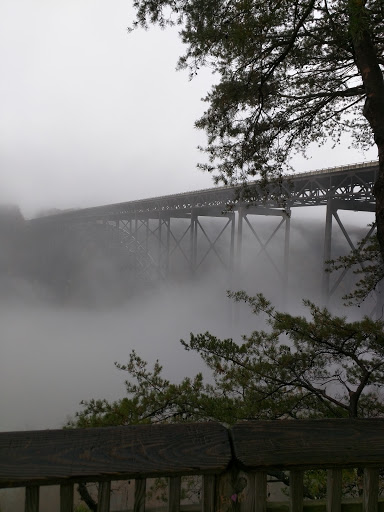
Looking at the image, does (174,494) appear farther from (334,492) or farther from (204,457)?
(334,492)

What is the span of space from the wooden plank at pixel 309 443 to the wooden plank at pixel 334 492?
0.21 ft

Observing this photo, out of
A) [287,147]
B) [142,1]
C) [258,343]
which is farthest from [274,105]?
[258,343]

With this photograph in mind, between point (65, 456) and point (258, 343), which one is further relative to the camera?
point (258, 343)

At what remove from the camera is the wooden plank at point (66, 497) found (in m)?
1.17

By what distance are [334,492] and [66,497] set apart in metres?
0.91

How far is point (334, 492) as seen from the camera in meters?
1.30

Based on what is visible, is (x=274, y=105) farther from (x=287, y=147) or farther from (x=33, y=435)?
(x=33, y=435)

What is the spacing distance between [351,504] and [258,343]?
11.5ft

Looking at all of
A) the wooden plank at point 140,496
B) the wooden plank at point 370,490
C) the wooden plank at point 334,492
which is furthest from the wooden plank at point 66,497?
the wooden plank at point 370,490

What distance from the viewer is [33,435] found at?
1.17 metres

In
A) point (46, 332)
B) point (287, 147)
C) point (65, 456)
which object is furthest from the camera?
Result: point (46, 332)

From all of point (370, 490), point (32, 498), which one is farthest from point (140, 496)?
point (370, 490)

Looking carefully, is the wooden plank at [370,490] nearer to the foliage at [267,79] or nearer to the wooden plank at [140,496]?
the wooden plank at [140,496]

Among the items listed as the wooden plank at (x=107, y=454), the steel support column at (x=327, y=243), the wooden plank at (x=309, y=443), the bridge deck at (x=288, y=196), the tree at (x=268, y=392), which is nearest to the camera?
the wooden plank at (x=107, y=454)
